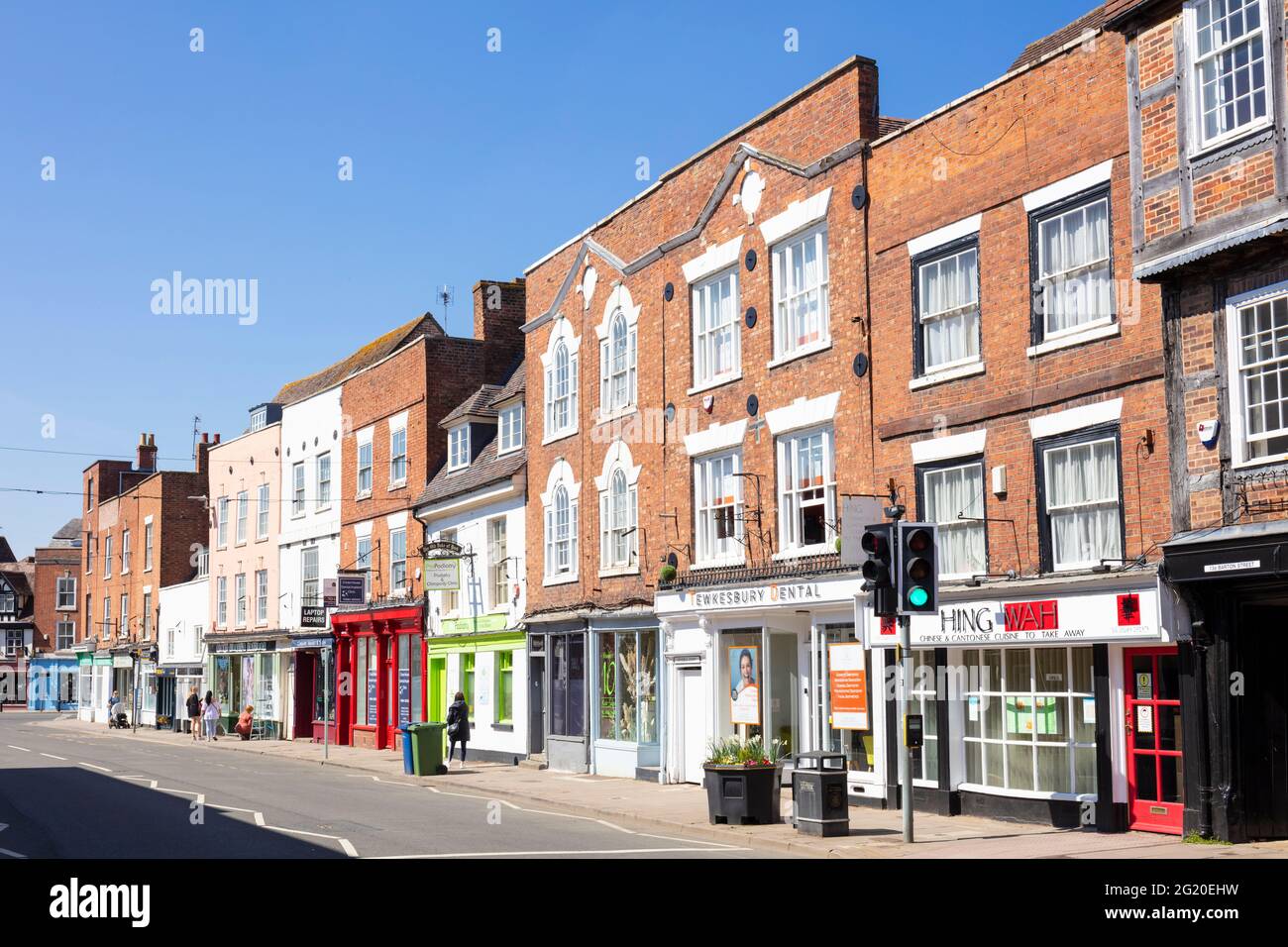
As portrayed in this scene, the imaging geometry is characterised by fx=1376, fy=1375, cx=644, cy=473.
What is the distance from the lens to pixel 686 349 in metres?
26.6

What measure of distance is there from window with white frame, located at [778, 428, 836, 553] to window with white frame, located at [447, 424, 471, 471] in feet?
46.9

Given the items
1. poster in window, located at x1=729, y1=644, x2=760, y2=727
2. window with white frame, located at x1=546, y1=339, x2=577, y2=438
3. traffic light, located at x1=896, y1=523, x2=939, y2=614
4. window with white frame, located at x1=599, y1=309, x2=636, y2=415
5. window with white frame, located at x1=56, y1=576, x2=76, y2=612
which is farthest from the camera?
window with white frame, located at x1=56, y1=576, x2=76, y2=612

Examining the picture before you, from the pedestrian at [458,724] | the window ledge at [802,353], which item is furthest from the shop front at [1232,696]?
the pedestrian at [458,724]

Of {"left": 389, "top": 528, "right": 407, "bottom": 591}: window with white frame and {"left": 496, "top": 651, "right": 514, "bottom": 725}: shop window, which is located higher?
{"left": 389, "top": 528, "right": 407, "bottom": 591}: window with white frame

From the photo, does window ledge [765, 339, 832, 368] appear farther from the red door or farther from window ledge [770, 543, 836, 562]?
the red door

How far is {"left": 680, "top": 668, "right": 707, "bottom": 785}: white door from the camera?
25.3 metres

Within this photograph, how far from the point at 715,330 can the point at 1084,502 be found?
388 inches

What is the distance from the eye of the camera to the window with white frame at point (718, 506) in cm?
2481

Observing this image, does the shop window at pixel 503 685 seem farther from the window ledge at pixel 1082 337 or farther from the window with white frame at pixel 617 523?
the window ledge at pixel 1082 337

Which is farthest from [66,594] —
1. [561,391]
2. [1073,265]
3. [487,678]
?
[1073,265]

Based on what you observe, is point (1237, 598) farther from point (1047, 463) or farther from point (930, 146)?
point (930, 146)

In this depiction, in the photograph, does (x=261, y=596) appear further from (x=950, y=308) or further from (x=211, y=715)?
(x=950, y=308)

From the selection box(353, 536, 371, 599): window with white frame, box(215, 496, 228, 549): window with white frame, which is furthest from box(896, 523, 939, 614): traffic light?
box(215, 496, 228, 549): window with white frame

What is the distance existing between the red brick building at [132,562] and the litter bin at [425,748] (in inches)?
1189
